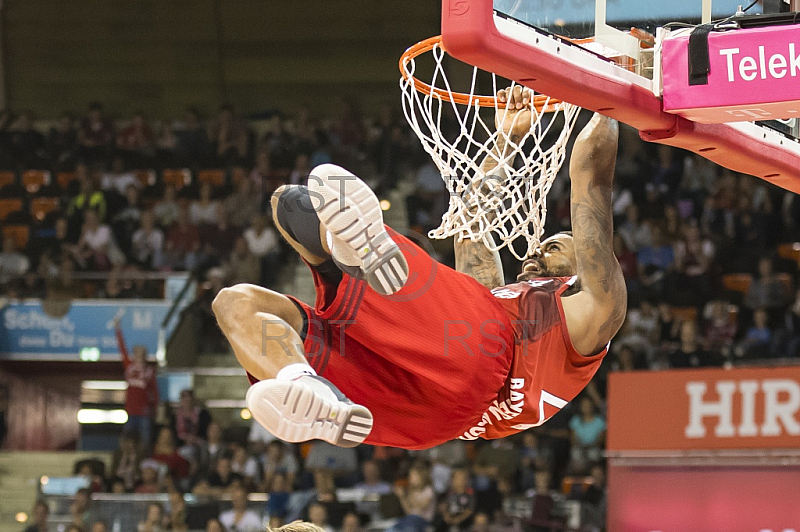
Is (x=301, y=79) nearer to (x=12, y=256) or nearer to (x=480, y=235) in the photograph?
(x=12, y=256)

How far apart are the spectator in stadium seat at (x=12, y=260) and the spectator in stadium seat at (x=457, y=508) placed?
694 centimetres

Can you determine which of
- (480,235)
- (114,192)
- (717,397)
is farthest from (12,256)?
(480,235)

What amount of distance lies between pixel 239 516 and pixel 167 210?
217 inches

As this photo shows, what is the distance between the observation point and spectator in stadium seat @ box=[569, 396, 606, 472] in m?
11.4

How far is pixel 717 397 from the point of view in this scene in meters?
8.98

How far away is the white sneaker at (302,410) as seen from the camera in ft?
12.7

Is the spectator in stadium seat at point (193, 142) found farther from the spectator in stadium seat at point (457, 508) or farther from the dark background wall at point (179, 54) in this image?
the spectator in stadium seat at point (457, 508)

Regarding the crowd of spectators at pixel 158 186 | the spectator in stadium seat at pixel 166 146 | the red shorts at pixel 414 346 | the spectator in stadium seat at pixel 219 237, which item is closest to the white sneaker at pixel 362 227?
the red shorts at pixel 414 346

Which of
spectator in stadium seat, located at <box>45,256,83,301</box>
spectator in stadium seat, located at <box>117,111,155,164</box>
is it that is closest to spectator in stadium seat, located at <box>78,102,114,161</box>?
spectator in stadium seat, located at <box>117,111,155,164</box>


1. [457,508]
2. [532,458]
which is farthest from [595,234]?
[532,458]

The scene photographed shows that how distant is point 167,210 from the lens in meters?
15.8

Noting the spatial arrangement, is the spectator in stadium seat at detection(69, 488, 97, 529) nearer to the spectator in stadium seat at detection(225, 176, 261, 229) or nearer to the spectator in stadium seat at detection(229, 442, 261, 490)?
the spectator in stadium seat at detection(229, 442, 261, 490)

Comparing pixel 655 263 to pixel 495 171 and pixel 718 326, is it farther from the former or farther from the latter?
pixel 495 171

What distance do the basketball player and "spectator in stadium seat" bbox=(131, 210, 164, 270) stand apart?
10.3 metres
